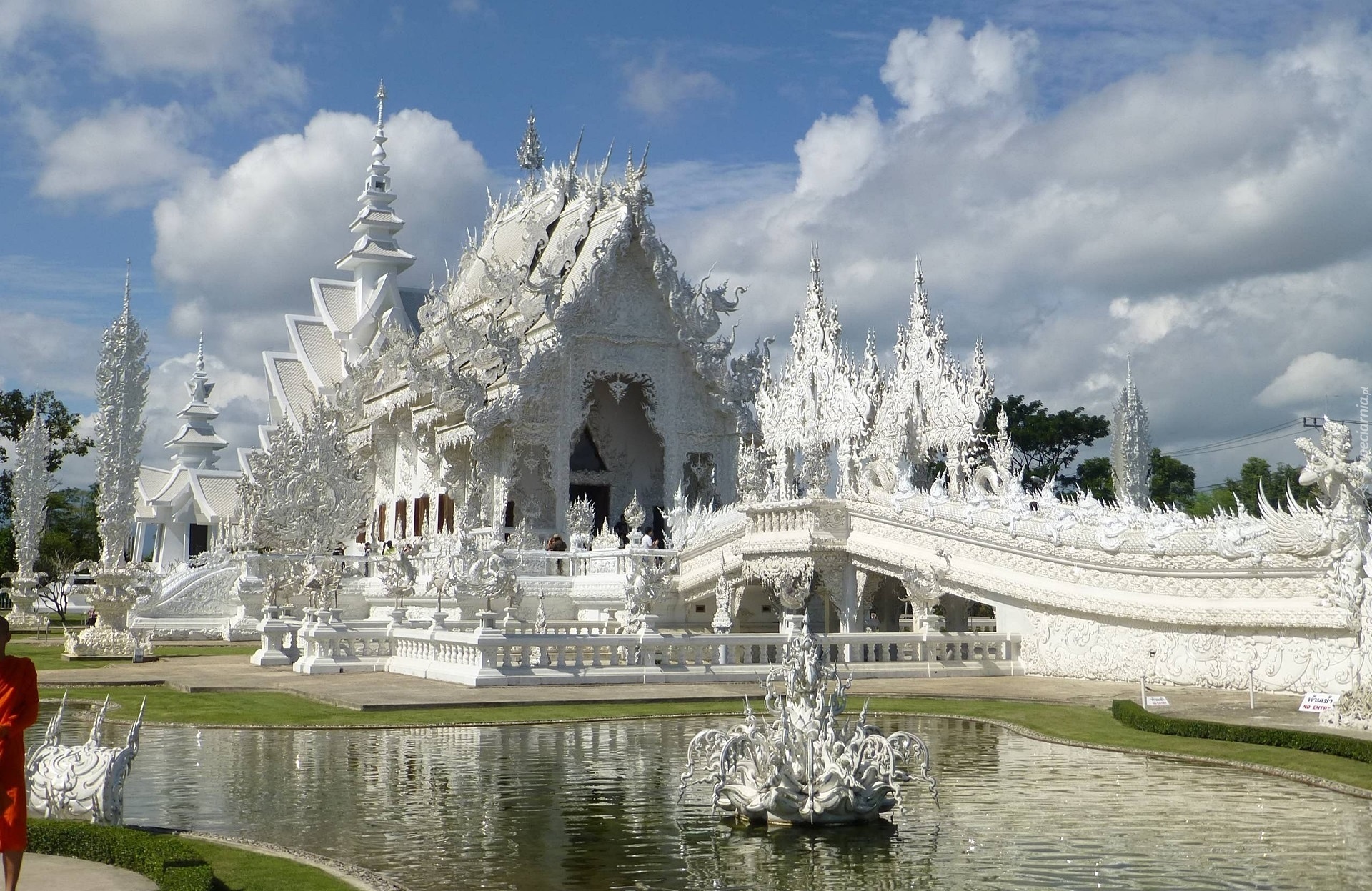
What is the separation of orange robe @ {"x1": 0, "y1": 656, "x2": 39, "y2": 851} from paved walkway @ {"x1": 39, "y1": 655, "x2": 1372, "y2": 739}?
8.58 meters

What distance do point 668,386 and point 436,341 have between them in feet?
21.6

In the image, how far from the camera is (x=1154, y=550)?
17328mm

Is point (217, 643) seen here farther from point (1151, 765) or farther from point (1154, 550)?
point (1151, 765)

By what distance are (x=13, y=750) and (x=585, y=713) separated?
8688mm

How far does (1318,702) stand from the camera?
12.9 m

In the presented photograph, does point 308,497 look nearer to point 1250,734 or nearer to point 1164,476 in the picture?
point 1250,734

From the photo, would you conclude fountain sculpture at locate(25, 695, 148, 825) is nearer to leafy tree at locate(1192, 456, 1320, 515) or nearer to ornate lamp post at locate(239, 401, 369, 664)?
ornate lamp post at locate(239, 401, 369, 664)

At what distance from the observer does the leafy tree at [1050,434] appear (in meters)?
51.7

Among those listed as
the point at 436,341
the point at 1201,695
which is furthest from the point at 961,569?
the point at 436,341

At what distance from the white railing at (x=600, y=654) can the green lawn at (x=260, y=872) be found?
30.5 feet

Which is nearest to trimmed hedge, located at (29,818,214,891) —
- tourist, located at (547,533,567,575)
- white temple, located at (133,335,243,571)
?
tourist, located at (547,533,567,575)

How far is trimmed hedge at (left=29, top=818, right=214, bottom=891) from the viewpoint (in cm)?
639

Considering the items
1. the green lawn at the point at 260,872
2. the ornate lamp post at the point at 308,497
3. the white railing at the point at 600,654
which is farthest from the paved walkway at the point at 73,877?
the ornate lamp post at the point at 308,497

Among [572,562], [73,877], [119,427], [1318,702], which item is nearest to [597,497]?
[572,562]
